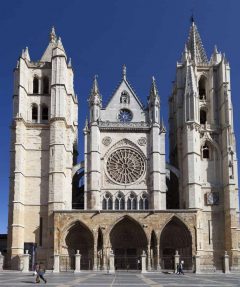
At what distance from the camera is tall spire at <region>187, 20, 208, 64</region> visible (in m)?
51.4

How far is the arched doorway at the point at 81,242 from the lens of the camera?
4294cm

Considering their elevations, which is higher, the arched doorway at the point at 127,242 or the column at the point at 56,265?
the arched doorway at the point at 127,242

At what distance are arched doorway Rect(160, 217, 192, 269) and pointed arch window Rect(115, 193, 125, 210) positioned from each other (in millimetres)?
4297

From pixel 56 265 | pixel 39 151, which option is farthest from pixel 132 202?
pixel 56 265

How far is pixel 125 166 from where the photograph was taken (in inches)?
1832

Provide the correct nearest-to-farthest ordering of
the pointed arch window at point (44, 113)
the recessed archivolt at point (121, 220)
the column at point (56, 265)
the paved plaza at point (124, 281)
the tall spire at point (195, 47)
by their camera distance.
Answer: the paved plaza at point (124, 281), the column at point (56, 265), the recessed archivolt at point (121, 220), the pointed arch window at point (44, 113), the tall spire at point (195, 47)

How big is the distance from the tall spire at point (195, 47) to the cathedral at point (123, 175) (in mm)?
588

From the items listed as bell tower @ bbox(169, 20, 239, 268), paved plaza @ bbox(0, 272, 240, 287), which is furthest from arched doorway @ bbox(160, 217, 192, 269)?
paved plaza @ bbox(0, 272, 240, 287)

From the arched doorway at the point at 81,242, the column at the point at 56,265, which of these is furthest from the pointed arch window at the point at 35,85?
the column at the point at 56,265

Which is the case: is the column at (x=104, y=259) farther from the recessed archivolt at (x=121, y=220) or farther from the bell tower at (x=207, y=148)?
the bell tower at (x=207, y=148)

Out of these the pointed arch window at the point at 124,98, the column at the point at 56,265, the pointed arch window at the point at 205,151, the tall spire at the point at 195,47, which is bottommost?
the column at the point at 56,265

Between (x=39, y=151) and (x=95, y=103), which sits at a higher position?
(x=95, y=103)

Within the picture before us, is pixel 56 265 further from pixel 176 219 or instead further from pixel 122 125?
pixel 122 125

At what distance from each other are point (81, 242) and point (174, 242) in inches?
303
